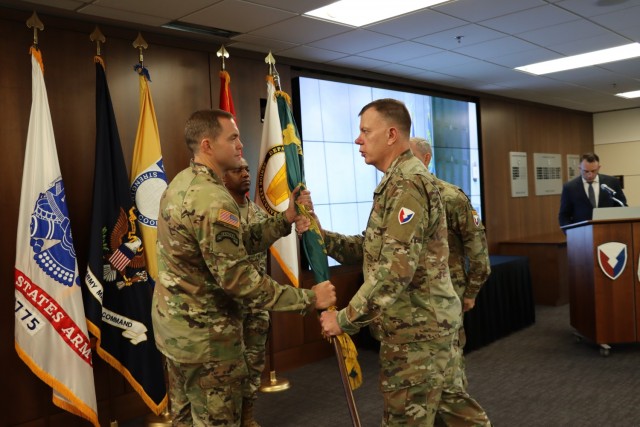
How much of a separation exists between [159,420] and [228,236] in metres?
2.10

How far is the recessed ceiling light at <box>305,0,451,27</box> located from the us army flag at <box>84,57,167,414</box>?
1.71m

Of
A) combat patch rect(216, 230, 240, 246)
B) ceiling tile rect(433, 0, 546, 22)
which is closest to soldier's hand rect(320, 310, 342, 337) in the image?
combat patch rect(216, 230, 240, 246)

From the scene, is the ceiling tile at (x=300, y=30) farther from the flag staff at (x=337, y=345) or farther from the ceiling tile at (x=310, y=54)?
the flag staff at (x=337, y=345)

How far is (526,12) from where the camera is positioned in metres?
4.16

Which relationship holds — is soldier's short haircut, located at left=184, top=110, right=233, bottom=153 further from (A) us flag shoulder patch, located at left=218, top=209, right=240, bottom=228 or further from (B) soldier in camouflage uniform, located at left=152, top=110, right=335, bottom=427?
(A) us flag shoulder patch, located at left=218, top=209, right=240, bottom=228

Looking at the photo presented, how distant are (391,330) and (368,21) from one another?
2.71 m

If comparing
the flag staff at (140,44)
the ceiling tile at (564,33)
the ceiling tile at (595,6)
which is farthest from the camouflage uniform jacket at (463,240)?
the ceiling tile at (564,33)

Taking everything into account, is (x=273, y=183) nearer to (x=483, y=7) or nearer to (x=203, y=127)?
(x=203, y=127)

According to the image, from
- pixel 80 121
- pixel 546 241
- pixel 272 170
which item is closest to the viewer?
pixel 80 121

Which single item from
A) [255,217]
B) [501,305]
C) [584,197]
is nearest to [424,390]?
[255,217]

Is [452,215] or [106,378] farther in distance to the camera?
[106,378]

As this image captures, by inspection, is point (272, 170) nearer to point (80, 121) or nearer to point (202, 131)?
point (80, 121)

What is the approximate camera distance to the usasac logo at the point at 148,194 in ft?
11.7

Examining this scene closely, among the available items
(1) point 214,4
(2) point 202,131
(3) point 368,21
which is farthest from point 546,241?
(2) point 202,131
